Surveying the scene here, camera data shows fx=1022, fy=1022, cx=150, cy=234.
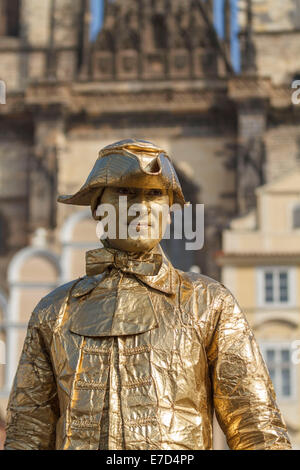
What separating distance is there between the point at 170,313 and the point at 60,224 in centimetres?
1750

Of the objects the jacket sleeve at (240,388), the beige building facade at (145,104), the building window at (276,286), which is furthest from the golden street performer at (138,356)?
the beige building facade at (145,104)

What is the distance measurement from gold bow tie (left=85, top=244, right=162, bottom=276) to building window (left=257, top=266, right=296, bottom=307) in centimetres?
1283

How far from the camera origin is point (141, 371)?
2.24 metres

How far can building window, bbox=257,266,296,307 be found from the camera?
49.6 feet

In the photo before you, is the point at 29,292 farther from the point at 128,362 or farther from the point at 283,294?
the point at 128,362

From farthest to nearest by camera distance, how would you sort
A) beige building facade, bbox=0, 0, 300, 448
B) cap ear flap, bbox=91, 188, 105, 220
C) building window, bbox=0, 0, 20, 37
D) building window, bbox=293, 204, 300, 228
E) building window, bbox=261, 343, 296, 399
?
building window, bbox=0, 0, 20, 37
beige building facade, bbox=0, 0, 300, 448
building window, bbox=293, 204, 300, 228
building window, bbox=261, 343, 296, 399
cap ear flap, bbox=91, 188, 105, 220

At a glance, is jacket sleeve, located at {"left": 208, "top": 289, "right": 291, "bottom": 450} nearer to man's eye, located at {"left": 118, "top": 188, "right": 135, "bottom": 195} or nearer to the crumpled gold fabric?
the crumpled gold fabric

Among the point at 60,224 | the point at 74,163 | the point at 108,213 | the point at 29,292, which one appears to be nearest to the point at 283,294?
the point at 29,292

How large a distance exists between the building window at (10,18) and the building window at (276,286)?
10.7 metres

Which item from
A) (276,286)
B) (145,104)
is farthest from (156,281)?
(145,104)

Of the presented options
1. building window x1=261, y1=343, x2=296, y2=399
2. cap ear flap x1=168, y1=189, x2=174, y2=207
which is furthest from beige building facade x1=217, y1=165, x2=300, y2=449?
cap ear flap x1=168, y1=189, x2=174, y2=207

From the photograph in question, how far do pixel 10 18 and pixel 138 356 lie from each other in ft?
73.6

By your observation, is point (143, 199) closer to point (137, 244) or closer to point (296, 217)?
point (137, 244)

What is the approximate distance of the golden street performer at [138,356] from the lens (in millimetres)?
2219
